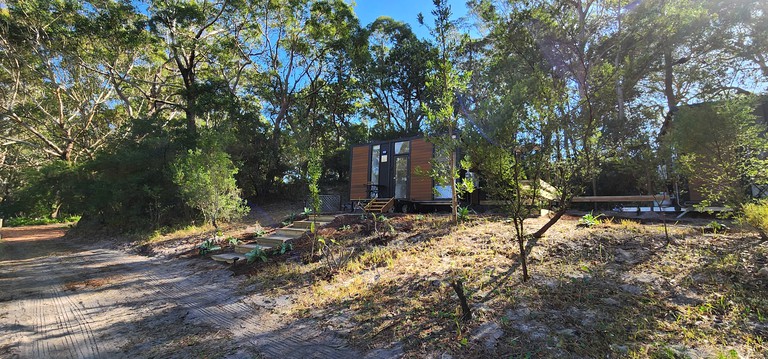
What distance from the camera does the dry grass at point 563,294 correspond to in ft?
8.27

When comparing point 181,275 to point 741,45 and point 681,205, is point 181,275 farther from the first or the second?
point 741,45

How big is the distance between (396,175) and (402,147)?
41.6 inches

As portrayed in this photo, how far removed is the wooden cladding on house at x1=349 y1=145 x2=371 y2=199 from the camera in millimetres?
13062

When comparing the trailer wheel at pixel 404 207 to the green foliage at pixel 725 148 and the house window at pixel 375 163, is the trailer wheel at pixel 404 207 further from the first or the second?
the green foliage at pixel 725 148

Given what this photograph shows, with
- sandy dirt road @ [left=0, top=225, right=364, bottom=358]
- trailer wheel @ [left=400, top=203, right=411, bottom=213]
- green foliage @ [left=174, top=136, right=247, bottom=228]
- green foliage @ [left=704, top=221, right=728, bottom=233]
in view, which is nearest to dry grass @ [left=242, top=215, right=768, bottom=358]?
green foliage @ [left=704, top=221, right=728, bottom=233]

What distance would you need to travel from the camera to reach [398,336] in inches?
115

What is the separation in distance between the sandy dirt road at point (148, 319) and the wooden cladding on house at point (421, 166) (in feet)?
22.4

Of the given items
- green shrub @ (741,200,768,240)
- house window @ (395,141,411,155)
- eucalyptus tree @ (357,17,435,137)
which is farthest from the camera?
eucalyptus tree @ (357,17,435,137)

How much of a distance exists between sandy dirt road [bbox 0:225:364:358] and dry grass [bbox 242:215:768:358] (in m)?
0.47

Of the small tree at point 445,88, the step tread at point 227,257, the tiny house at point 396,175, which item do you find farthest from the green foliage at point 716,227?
the step tread at point 227,257

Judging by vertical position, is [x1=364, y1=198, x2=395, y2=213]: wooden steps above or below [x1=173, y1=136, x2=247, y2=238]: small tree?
below

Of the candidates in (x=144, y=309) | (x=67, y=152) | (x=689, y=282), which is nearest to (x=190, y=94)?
(x=67, y=152)

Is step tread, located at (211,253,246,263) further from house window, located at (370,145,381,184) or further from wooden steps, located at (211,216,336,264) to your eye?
house window, located at (370,145,381,184)

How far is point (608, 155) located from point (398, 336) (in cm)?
336
